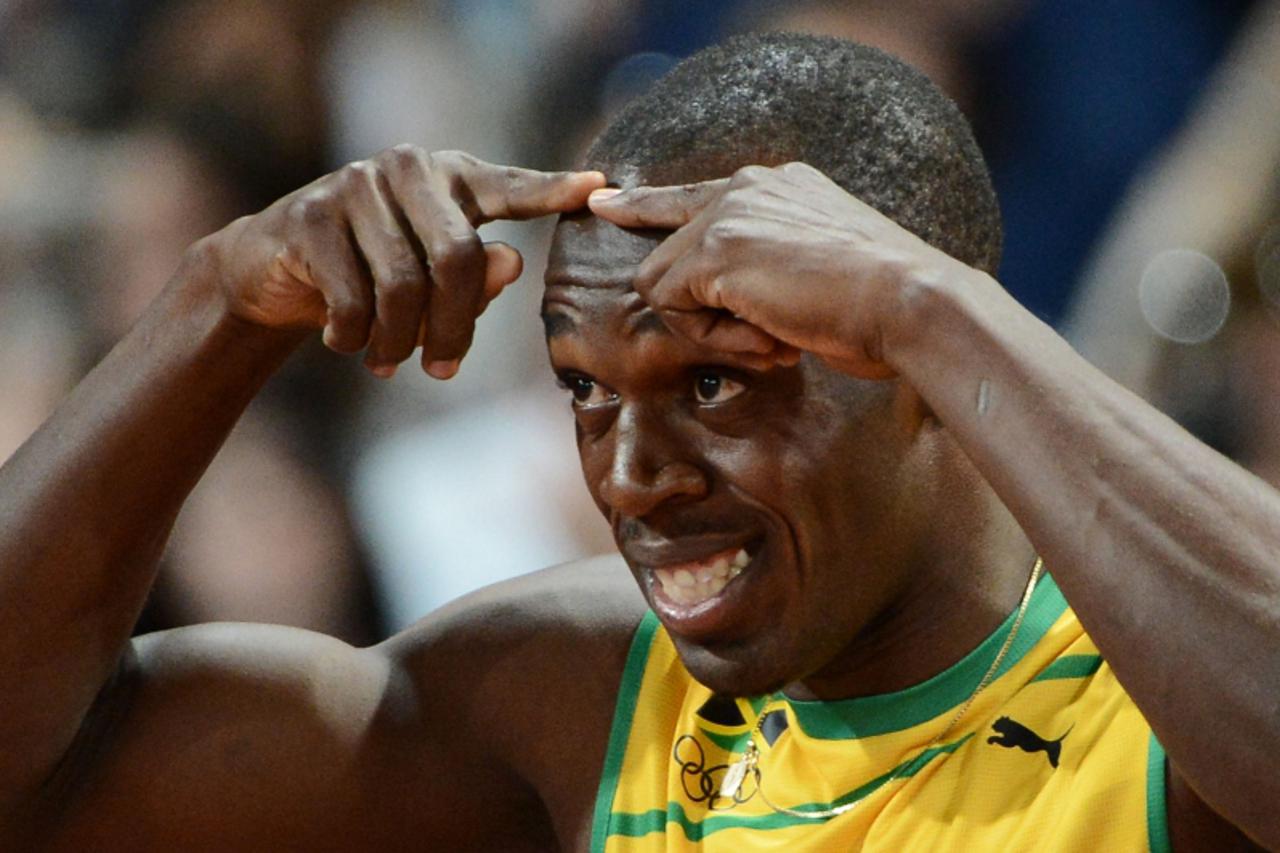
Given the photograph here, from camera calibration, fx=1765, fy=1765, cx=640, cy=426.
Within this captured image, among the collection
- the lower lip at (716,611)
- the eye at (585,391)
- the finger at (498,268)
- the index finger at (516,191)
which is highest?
the index finger at (516,191)

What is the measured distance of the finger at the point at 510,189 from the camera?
2119 mm

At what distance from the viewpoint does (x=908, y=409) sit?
2.14m

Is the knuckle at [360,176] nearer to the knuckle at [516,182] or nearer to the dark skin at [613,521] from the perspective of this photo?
the dark skin at [613,521]

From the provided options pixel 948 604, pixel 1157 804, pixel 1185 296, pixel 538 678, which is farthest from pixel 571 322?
pixel 1185 296

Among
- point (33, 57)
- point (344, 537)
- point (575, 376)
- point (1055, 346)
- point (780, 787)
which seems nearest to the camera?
point (1055, 346)

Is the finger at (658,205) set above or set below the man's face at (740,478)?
above

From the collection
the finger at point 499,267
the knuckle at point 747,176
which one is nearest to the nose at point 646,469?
the finger at point 499,267

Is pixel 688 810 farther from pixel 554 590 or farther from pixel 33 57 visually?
pixel 33 57

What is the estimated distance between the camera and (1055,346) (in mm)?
1706

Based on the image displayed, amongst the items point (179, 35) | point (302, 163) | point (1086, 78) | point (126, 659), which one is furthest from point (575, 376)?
point (179, 35)

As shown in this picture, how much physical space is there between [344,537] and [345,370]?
416 millimetres

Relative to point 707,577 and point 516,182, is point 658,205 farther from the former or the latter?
point 707,577

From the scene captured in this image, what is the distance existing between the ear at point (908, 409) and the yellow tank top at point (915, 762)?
0.90ft

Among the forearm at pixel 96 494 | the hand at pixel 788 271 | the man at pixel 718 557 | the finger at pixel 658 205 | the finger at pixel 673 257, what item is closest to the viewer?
the man at pixel 718 557
